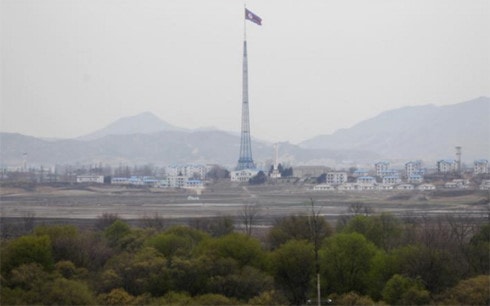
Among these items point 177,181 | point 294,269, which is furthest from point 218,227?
point 177,181

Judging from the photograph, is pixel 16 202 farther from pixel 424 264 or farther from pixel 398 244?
pixel 424 264

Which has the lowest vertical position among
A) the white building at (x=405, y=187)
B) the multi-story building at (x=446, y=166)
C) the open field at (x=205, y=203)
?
the open field at (x=205, y=203)

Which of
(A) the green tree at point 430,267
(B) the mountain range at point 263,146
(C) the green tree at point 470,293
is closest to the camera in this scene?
→ (C) the green tree at point 470,293

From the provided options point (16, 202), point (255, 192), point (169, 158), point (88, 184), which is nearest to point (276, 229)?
point (16, 202)

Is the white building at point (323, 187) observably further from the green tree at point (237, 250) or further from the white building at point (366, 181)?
the green tree at point (237, 250)

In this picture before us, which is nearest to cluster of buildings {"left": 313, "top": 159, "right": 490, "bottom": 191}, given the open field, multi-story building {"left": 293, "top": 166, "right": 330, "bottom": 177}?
the open field

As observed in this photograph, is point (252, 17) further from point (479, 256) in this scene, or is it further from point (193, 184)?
point (479, 256)

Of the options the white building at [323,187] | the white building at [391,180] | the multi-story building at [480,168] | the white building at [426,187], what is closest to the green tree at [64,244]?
the white building at [426,187]
